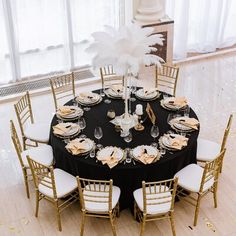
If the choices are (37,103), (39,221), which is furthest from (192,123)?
(37,103)

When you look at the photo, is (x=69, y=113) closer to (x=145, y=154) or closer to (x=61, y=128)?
(x=61, y=128)

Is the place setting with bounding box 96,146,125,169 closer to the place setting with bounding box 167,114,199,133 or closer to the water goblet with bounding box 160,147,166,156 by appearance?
the water goblet with bounding box 160,147,166,156

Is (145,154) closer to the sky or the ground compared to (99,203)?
closer to the sky

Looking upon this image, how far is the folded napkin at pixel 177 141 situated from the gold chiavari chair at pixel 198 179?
305 millimetres

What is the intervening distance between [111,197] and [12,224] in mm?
1279

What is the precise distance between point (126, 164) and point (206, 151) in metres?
1.12

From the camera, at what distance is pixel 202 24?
8383 mm

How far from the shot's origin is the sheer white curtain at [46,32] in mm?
7059

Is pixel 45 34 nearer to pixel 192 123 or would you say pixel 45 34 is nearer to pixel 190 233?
pixel 192 123

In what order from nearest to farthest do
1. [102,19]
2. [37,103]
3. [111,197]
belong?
1. [111,197]
2. [37,103]
3. [102,19]

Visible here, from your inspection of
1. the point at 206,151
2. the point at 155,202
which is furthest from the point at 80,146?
the point at 206,151

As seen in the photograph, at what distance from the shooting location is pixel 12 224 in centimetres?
482

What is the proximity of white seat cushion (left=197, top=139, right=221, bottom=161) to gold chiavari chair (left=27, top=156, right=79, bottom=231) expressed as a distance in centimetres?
146

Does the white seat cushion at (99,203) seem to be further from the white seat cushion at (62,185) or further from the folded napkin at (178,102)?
the folded napkin at (178,102)
